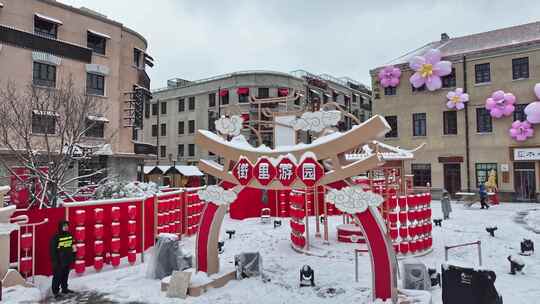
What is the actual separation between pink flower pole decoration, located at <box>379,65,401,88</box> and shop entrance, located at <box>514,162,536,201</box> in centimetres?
1043

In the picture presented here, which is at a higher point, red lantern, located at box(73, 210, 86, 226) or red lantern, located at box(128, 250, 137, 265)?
red lantern, located at box(73, 210, 86, 226)

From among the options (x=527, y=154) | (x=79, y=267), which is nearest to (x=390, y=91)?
(x=527, y=154)

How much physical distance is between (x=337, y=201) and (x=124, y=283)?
570cm

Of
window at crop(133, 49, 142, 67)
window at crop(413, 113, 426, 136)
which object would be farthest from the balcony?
window at crop(413, 113, 426, 136)

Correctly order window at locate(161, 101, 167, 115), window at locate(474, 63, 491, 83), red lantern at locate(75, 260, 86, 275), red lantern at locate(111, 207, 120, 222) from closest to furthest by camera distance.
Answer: red lantern at locate(75, 260, 86, 275), red lantern at locate(111, 207, 120, 222), window at locate(474, 63, 491, 83), window at locate(161, 101, 167, 115)

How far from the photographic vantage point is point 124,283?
9586 mm

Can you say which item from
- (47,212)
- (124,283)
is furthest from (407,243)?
(47,212)

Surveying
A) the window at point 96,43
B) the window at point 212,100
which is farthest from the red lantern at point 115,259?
the window at point 212,100

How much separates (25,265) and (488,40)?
32379mm

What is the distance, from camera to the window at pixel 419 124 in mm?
30688

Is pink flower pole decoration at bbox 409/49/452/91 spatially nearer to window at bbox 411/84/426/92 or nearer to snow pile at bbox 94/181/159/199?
window at bbox 411/84/426/92

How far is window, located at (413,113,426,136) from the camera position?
30688mm

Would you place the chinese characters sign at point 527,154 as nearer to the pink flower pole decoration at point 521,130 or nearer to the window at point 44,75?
the pink flower pole decoration at point 521,130

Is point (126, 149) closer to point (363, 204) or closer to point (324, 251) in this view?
point (324, 251)
